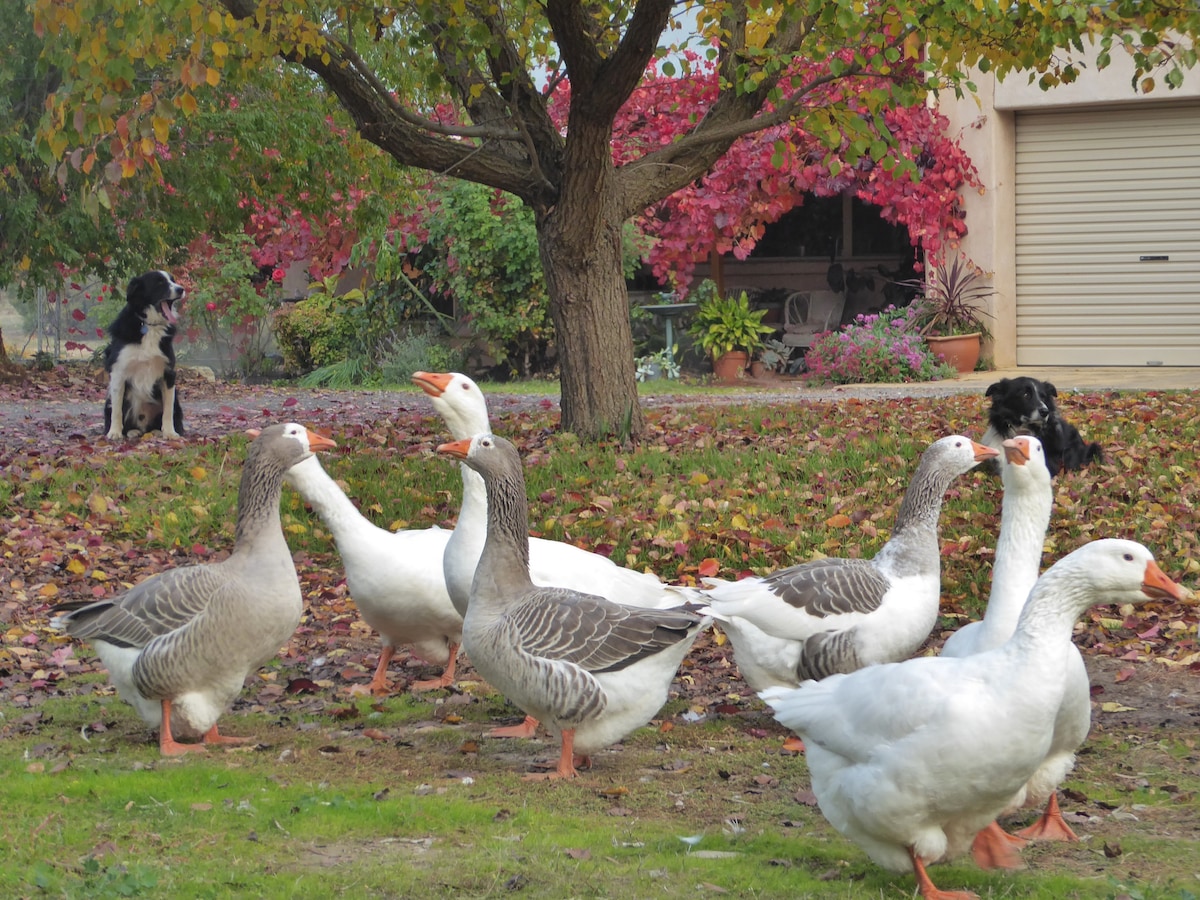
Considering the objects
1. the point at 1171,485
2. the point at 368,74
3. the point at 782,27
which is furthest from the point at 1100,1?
the point at 368,74

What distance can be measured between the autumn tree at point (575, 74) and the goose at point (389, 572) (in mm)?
2837

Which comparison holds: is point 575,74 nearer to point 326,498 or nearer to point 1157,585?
point 326,498

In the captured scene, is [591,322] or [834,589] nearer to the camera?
[834,589]

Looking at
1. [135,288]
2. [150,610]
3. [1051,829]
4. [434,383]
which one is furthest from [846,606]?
[135,288]

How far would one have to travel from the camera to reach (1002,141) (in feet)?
65.2

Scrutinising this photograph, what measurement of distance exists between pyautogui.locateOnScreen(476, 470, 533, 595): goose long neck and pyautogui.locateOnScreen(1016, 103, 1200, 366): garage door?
53.6 feet

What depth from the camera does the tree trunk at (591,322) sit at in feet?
36.2

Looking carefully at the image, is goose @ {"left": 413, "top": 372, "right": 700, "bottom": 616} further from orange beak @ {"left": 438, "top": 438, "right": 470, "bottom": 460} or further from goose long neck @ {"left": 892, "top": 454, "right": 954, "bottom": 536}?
goose long neck @ {"left": 892, "top": 454, "right": 954, "bottom": 536}

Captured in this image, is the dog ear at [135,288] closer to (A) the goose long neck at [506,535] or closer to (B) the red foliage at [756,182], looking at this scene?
(B) the red foliage at [756,182]

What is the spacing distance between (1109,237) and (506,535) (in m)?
17.1

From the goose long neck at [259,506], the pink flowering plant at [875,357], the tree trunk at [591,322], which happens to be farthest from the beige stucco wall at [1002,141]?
the goose long neck at [259,506]

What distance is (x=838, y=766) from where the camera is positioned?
13.8ft

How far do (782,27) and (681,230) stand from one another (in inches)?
396

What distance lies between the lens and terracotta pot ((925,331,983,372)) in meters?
18.9
